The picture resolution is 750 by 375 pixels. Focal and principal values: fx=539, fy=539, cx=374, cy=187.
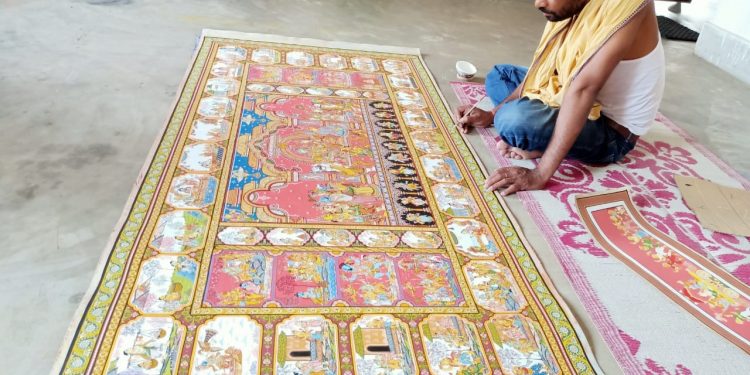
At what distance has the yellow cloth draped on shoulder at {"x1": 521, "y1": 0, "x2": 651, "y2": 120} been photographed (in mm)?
1924

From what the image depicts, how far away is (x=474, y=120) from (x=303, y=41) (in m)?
1.35

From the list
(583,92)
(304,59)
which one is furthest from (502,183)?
(304,59)

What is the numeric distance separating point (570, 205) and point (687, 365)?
73cm

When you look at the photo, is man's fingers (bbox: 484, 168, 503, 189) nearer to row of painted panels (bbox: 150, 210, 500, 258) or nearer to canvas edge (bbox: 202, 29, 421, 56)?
row of painted panels (bbox: 150, 210, 500, 258)

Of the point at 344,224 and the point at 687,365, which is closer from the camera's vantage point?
the point at 687,365

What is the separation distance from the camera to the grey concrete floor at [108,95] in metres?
1.47

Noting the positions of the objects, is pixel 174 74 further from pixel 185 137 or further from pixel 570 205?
pixel 570 205

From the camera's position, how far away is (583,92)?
2.01 metres

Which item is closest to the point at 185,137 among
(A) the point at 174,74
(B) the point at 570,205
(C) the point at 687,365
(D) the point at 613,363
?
(A) the point at 174,74

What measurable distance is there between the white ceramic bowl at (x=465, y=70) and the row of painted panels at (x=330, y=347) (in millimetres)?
1957

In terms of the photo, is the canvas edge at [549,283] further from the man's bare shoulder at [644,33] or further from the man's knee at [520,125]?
the man's bare shoulder at [644,33]

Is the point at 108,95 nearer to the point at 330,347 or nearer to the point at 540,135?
the point at 330,347

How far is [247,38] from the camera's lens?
330 cm

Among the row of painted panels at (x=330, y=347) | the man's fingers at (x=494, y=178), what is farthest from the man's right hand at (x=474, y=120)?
the row of painted panels at (x=330, y=347)
